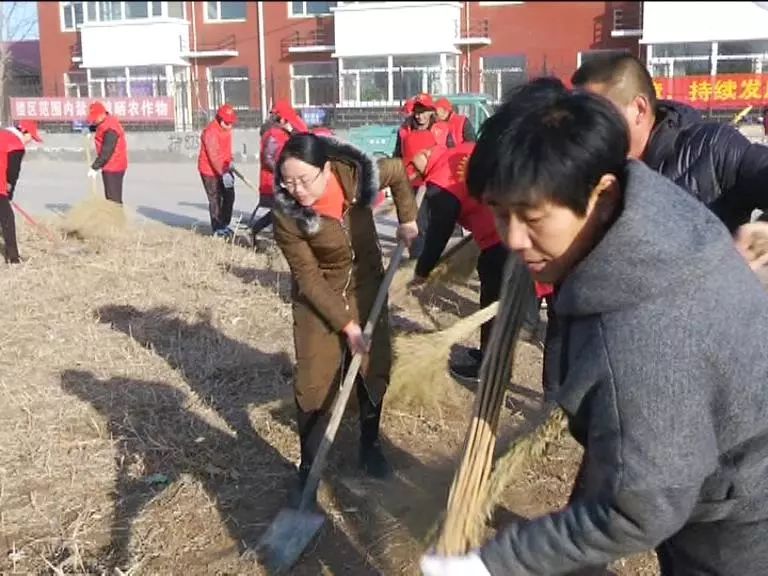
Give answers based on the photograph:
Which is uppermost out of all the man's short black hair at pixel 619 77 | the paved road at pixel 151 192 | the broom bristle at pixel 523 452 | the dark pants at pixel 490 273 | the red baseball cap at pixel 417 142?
the man's short black hair at pixel 619 77

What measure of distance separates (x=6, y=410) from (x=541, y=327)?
328 cm

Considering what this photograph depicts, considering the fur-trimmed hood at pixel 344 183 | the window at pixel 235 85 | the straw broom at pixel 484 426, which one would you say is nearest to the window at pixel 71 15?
the window at pixel 235 85

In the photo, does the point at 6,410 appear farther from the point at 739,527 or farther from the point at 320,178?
the point at 739,527

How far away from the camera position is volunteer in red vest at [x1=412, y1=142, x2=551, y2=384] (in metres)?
4.64

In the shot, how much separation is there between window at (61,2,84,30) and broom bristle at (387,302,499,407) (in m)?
32.8

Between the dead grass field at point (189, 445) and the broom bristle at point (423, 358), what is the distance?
0.83ft

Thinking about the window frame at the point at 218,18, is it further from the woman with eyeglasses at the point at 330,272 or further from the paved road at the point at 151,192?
the woman with eyeglasses at the point at 330,272

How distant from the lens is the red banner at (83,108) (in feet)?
81.5

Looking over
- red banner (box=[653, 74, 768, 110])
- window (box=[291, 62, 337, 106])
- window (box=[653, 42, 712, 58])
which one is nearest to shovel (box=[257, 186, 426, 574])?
red banner (box=[653, 74, 768, 110])

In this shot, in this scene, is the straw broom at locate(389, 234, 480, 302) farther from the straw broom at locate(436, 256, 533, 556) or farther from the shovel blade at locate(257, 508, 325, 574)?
the straw broom at locate(436, 256, 533, 556)

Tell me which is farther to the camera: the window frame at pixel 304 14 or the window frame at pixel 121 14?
the window frame at pixel 121 14

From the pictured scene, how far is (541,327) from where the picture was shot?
5.99 metres

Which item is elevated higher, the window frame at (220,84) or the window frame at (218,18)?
the window frame at (218,18)

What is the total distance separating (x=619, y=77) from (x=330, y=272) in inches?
59.8
